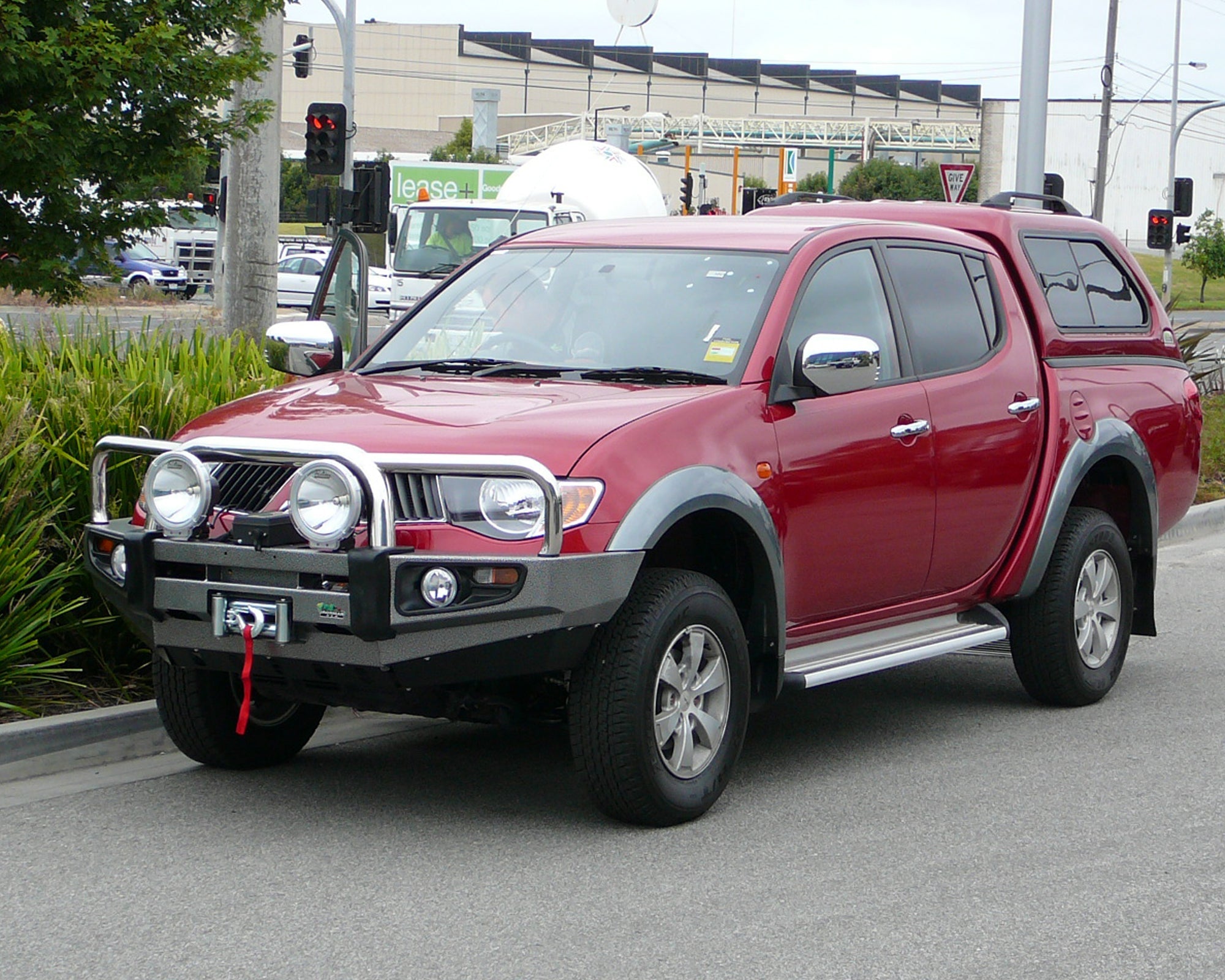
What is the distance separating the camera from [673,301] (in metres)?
6.36

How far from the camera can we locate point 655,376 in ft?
19.9

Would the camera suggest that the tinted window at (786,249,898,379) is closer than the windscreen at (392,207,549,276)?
Yes

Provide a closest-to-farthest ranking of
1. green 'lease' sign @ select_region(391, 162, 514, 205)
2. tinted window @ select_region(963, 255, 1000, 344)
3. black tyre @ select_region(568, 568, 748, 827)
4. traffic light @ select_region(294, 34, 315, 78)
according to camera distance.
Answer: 1. black tyre @ select_region(568, 568, 748, 827)
2. tinted window @ select_region(963, 255, 1000, 344)
3. traffic light @ select_region(294, 34, 315, 78)
4. green 'lease' sign @ select_region(391, 162, 514, 205)

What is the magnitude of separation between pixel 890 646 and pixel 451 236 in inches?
802

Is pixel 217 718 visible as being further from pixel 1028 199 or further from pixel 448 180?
pixel 448 180

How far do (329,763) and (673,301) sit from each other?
6.72ft

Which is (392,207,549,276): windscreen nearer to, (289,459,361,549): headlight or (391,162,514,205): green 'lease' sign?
(391,162,514,205): green 'lease' sign

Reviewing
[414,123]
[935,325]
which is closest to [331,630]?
[935,325]

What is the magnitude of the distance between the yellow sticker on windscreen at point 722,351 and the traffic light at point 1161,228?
41997mm

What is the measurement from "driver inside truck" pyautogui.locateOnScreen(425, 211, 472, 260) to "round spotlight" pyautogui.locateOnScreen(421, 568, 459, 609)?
21390mm

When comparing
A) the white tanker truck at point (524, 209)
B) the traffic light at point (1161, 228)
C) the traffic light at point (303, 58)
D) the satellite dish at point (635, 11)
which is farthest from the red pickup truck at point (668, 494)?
the traffic light at point (1161, 228)

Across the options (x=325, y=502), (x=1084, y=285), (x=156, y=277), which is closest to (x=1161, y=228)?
(x=156, y=277)

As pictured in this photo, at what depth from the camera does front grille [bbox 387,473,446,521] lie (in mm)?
5160

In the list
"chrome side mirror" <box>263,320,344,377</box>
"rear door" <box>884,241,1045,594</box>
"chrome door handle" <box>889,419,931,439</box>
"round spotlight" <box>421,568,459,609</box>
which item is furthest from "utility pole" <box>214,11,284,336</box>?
"round spotlight" <box>421,568,459,609</box>
